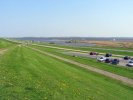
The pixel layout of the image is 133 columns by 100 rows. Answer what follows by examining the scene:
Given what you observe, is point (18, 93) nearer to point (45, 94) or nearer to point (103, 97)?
point (45, 94)

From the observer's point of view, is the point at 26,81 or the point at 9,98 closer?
the point at 9,98

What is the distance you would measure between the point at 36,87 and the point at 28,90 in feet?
3.58

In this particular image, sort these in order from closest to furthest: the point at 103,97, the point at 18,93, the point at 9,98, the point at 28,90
→ the point at 9,98 < the point at 18,93 < the point at 28,90 < the point at 103,97

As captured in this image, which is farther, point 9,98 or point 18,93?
point 18,93

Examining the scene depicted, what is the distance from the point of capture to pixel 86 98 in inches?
709

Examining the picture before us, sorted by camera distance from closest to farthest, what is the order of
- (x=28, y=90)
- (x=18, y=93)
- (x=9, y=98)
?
(x=9, y=98) < (x=18, y=93) < (x=28, y=90)

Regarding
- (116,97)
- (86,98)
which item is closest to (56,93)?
(86,98)

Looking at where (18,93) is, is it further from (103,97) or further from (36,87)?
(103,97)

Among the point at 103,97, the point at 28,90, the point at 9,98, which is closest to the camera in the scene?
the point at 9,98

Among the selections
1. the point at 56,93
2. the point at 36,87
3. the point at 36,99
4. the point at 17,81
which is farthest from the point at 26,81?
the point at 36,99

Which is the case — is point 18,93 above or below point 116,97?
above

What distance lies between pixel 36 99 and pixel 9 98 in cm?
132

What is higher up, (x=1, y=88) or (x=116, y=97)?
(x=1, y=88)

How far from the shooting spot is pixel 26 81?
829 inches
